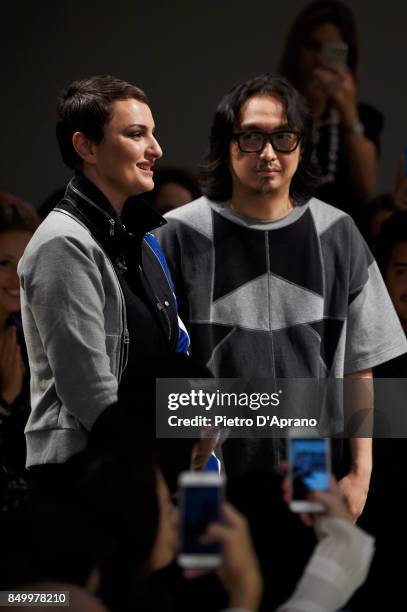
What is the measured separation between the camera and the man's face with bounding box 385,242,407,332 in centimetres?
327

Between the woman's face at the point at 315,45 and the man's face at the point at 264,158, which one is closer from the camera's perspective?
the man's face at the point at 264,158

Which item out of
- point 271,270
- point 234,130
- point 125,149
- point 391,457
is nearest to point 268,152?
point 234,130

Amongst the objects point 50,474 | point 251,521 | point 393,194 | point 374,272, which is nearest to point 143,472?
point 251,521

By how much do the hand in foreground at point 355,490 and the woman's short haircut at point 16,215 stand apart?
58.1 inches

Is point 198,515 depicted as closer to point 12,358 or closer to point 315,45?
point 12,358

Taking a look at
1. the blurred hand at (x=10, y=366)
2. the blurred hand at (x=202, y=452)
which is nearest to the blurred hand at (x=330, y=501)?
→ the blurred hand at (x=202, y=452)

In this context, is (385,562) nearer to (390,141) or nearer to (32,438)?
(32,438)

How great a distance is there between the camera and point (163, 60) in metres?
3.74

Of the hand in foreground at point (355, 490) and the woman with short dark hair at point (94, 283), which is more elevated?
the woman with short dark hair at point (94, 283)

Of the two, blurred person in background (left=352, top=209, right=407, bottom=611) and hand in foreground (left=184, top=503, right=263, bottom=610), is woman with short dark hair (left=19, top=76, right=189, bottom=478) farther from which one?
blurred person in background (left=352, top=209, right=407, bottom=611)

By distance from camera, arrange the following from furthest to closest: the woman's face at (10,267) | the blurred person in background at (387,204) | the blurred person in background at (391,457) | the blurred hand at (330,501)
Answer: the blurred person in background at (387,204) → the woman's face at (10,267) → the blurred person in background at (391,457) → the blurred hand at (330,501)

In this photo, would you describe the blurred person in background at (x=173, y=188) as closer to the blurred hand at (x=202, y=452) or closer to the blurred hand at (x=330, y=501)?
the blurred hand at (x=202, y=452)

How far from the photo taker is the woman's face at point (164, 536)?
1.57 meters

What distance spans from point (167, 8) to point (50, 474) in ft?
7.22
